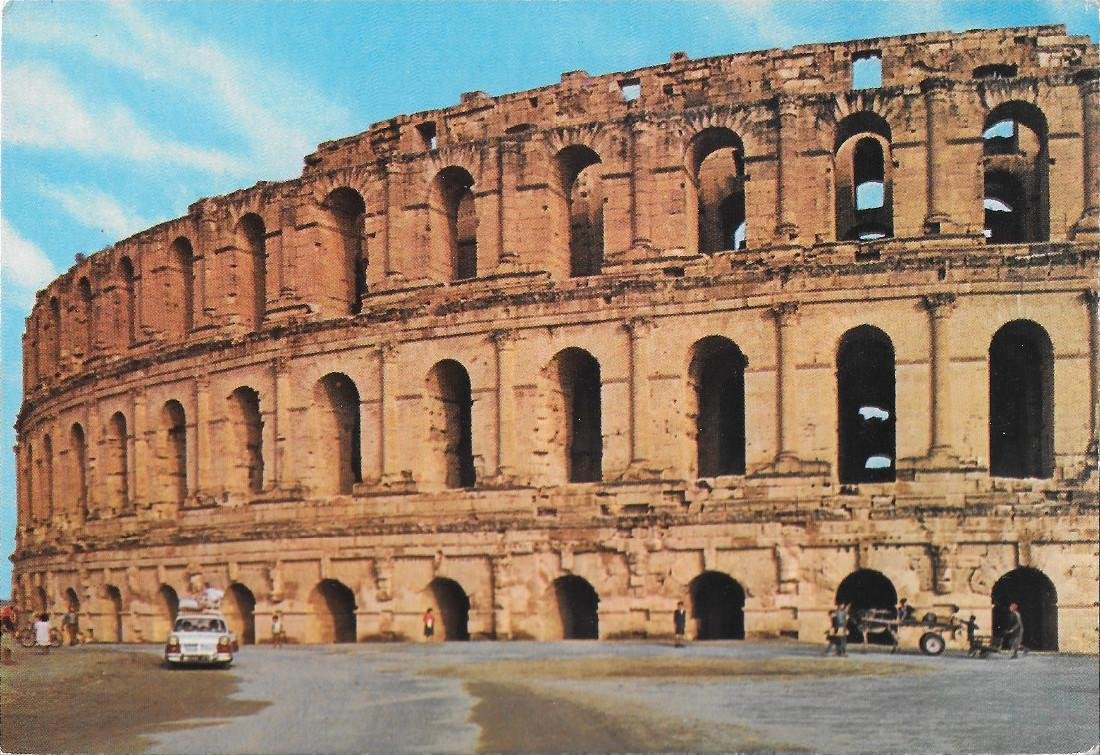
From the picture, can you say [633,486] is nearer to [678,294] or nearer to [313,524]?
[678,294]

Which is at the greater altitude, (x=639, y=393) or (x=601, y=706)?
(x=639, y=393)

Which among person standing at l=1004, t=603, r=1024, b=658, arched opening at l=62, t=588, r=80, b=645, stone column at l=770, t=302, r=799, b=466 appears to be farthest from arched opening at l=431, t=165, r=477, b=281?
arched opening at l=62, t=588, r=80, b=645

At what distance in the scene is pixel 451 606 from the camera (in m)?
33.0

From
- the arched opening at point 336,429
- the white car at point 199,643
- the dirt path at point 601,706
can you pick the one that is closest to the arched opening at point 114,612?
the arched opening at point 336,429

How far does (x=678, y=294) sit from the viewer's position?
100ft

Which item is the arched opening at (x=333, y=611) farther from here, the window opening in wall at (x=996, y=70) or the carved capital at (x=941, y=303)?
the window opening in wall at (x=996, y=70)

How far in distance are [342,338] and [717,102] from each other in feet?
40.2

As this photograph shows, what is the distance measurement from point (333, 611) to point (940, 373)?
1776 cm

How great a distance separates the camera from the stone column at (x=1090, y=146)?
28.5 m

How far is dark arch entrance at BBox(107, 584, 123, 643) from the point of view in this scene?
133 feet

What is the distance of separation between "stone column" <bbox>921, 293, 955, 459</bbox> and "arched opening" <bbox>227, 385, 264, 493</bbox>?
19.7 meters

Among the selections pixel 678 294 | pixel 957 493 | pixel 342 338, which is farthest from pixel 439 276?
pixel 957 493

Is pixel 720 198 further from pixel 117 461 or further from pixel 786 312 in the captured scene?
pixel 117 461

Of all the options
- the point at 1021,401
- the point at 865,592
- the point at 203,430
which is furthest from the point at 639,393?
the point at 203,430
